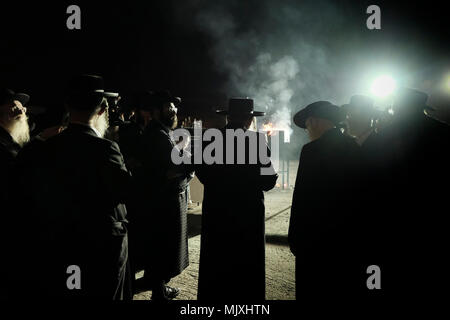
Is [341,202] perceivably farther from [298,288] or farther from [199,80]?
[199,80]

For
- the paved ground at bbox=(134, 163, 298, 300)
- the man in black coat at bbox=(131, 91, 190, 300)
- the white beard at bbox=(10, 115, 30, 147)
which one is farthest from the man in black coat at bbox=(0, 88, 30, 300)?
the paved ground at bbox=(134, 163, 298, 300)

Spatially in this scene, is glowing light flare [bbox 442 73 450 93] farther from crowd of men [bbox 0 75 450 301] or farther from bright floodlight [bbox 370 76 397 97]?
bright floodlight [bbox 370 76 397 97]

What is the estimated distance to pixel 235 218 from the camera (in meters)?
3.45

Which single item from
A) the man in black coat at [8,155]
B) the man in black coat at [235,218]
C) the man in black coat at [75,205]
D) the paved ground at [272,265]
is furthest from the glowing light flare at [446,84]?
the man in black coat at [8,155]

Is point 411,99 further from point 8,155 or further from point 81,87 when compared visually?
point 8,155

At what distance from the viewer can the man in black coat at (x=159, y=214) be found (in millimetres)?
3887

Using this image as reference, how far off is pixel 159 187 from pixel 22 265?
1.69 m

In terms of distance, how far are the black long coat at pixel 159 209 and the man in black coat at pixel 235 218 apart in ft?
1.96

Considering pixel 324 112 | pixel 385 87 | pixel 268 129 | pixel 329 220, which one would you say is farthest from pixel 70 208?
pixel 385 87

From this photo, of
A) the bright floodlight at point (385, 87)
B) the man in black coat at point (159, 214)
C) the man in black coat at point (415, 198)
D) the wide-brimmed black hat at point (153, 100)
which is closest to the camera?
the man in black coat at point (415, 198)

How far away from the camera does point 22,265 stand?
96.7 inches

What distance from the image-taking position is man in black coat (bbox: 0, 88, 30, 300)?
2.56m

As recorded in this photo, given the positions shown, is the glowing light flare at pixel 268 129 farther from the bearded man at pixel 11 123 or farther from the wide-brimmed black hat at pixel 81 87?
the wide-brimmed black hat at pixel 81 87
